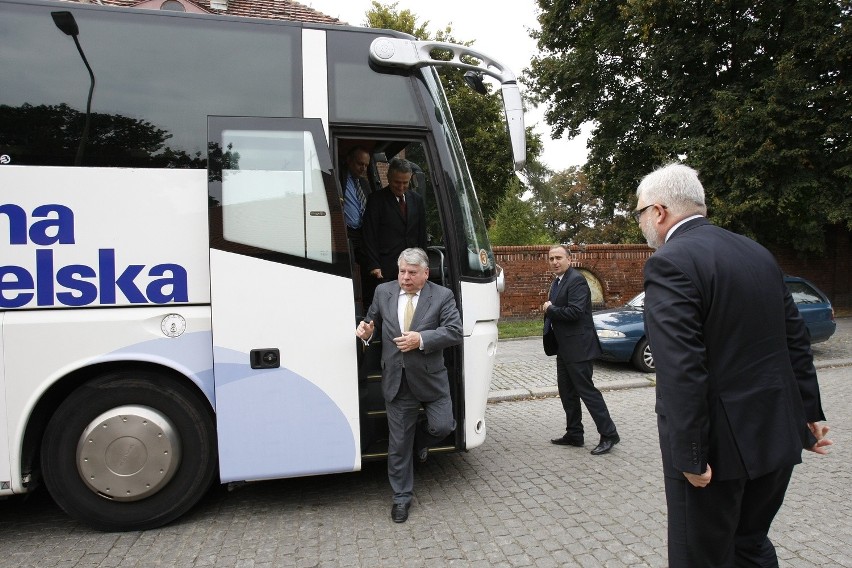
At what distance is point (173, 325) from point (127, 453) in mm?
884

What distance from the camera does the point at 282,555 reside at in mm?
3566

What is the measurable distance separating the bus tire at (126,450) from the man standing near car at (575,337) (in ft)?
10.2

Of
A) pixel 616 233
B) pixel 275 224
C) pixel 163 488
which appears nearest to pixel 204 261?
pixel 275 224

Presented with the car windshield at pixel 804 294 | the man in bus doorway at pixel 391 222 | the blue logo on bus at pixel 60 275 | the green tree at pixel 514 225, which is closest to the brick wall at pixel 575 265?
the car windshield at pixel 804 294

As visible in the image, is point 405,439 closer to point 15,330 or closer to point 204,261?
point 204,261

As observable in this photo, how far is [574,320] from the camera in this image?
535 centimetres

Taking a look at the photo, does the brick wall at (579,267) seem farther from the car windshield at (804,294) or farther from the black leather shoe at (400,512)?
the black leather shoe at (400,512)

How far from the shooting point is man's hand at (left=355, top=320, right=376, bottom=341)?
394cm

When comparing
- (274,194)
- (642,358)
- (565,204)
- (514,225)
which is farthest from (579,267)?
(565,204)

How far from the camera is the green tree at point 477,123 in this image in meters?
23.7

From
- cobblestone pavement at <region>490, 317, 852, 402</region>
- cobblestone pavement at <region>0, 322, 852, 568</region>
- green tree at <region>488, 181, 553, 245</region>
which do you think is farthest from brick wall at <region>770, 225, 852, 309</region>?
cobblestone pavement at <region>0, 322, 852, 568</region>

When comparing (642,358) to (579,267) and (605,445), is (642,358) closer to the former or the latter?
(605,445)

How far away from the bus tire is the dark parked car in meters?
7.15

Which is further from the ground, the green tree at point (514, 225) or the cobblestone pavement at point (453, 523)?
the green tree at point (514, 225)
